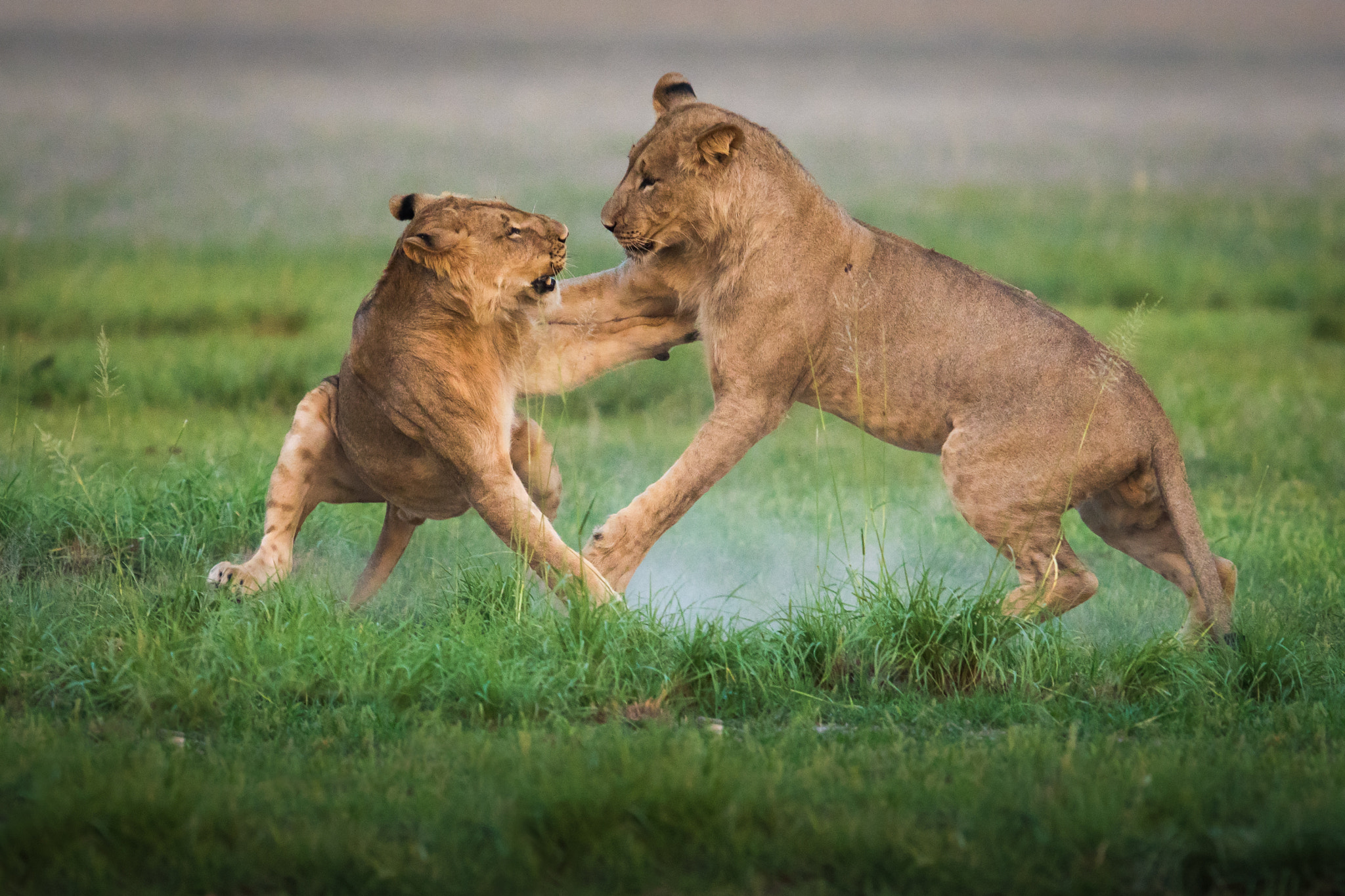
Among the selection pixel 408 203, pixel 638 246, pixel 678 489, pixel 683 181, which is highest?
pixel 683 181

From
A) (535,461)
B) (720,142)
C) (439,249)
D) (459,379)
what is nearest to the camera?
(439,249)

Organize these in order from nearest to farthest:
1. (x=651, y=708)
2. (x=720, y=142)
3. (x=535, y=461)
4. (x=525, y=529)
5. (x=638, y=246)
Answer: (x=651, y=708), (x=525, y=529), (x=720, y=142), (x=638, y=246), (x=535, y=461)

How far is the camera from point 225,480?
7660 millimetres

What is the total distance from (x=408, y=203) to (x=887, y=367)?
7.09 ft

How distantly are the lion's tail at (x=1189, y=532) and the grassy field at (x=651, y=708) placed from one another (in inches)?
7.7

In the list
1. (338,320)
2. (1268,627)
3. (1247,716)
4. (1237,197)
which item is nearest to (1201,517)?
(1268,627)

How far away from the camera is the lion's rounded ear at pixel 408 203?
5695 millimetres

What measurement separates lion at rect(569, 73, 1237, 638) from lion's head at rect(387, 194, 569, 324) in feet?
1.43

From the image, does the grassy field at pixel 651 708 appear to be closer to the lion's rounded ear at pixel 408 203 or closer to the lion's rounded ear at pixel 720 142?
the lion's rounded ear at pixel 408 203

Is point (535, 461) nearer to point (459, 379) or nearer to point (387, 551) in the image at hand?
point (459, 379)

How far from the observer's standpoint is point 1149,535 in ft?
19.9

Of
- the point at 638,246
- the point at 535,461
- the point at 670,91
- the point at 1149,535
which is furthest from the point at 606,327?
the point at 1149,535

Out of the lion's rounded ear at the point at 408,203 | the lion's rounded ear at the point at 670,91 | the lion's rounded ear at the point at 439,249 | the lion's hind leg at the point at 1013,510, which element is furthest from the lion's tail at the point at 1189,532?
the lion's rounded ear at the point at 408,203

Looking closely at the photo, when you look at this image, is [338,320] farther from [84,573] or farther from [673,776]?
[673,776]
